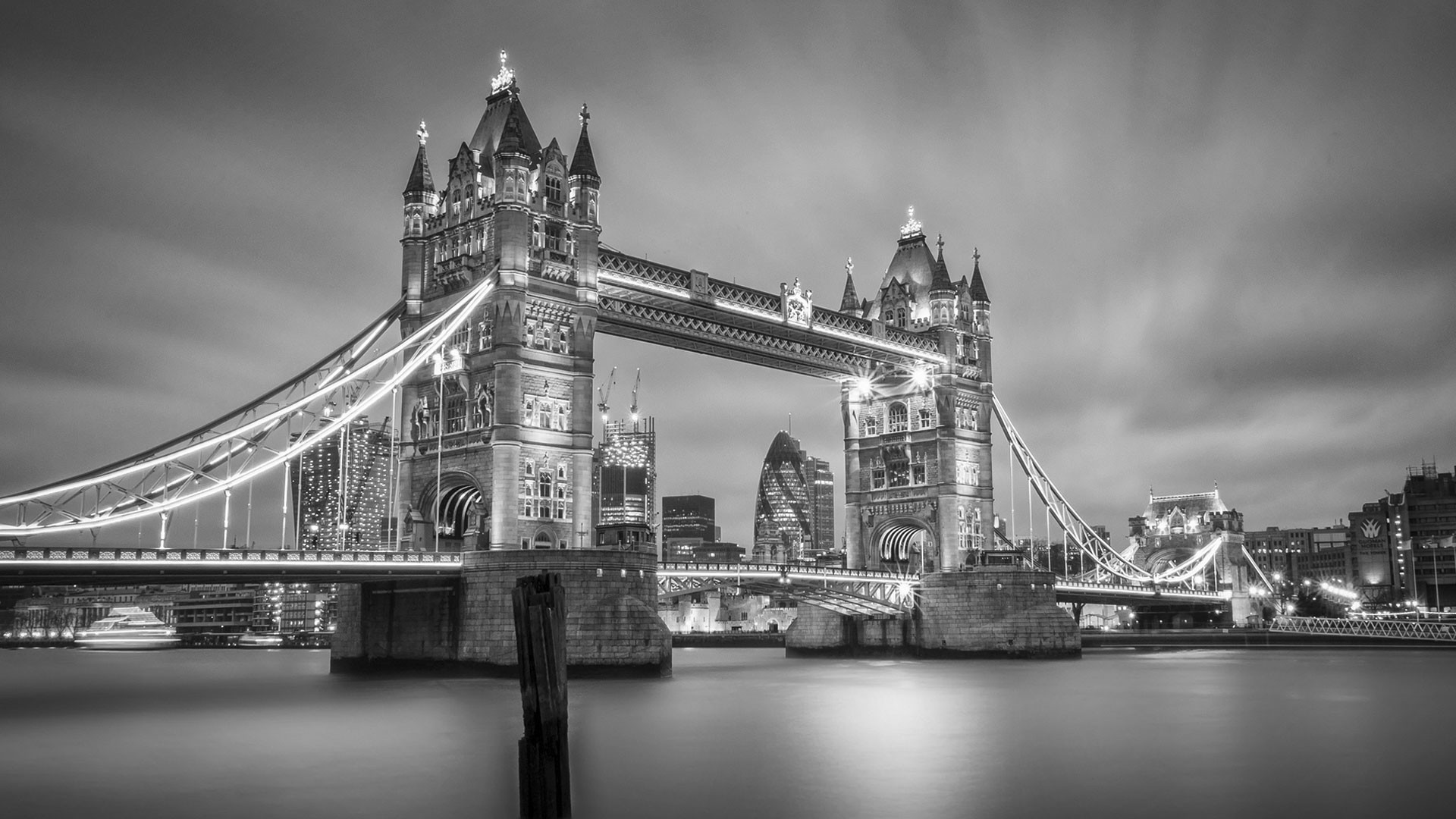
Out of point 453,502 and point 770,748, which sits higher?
point 453,502

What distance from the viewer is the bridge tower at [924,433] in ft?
233

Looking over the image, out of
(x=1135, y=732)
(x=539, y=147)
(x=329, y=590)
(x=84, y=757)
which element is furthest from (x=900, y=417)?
(x=329, y=590)

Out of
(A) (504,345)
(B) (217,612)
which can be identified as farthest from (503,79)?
(B) (217,612)

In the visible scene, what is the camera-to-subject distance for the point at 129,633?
127m

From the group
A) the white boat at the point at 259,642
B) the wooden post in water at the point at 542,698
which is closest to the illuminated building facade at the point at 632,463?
the white boat at the point at 259,642

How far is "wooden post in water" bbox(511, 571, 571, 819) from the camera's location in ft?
65.4

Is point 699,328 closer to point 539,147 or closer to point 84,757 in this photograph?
point 539,147

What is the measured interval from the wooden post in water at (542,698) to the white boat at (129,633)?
118 metres

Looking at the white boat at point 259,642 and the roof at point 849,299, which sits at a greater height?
the roof at point 849,299

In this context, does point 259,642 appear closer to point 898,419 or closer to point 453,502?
point 898,419

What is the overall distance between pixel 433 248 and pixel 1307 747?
36.2m

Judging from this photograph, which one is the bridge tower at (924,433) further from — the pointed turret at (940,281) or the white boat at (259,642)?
the white boat at (259,642)

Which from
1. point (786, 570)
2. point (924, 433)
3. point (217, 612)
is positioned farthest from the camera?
point (217, 612)

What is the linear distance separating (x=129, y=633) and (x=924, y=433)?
90617 mm
